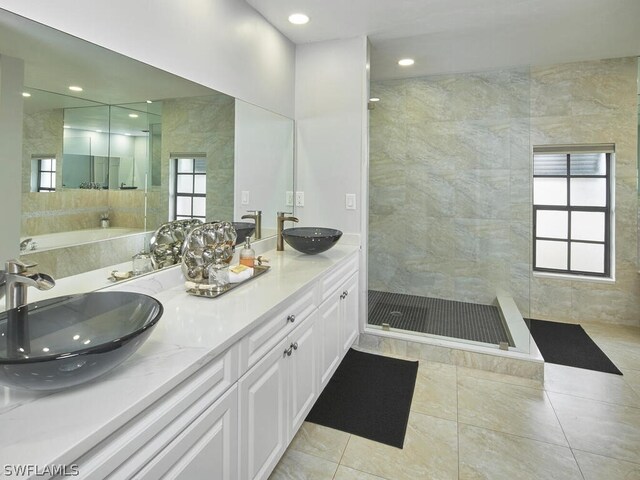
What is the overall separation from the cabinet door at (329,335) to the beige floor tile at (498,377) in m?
1.03

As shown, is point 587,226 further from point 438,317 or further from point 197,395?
point 197,395

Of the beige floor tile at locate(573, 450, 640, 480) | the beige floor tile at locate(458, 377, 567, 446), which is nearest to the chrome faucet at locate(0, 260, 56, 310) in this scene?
the beige floor tile at locate(458, 377, 567, 446)

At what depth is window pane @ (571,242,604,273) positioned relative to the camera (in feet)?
12.5

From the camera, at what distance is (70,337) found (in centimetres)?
104

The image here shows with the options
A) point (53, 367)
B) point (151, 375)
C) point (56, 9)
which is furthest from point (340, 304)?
point (56, 9)

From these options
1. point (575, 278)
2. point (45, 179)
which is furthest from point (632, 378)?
point (45, 179)

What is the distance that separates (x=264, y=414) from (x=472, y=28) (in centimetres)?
297

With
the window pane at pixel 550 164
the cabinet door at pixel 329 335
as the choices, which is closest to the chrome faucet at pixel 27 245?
the cabinet door at pixel 329 335

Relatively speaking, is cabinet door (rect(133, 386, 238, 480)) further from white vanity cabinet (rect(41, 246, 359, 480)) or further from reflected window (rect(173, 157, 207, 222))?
reflected window (rect(173, 157, 207, 222))

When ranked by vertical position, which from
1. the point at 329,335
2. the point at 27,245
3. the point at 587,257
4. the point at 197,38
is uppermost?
the point at 197,38

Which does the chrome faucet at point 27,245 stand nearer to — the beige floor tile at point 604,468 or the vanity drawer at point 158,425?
the vanity drawer at point 158,425

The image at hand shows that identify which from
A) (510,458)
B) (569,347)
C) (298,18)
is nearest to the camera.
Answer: (510,458)

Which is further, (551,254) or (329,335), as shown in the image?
(551,254)

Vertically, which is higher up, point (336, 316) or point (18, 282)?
point (18, 282)
